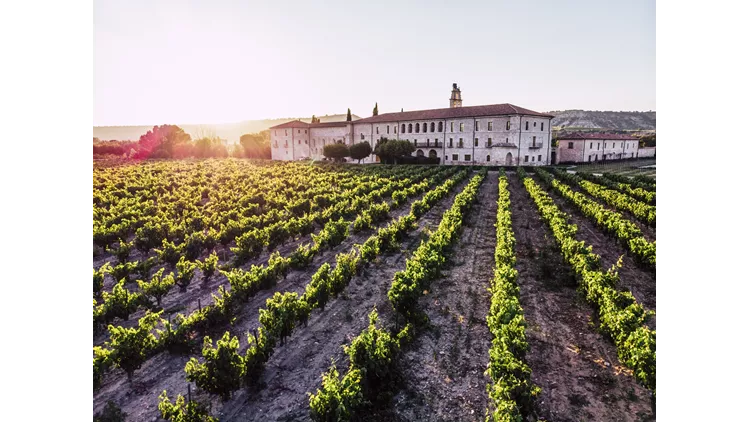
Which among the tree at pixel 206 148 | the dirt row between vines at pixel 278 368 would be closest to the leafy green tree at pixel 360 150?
the tree at pixel 206 148

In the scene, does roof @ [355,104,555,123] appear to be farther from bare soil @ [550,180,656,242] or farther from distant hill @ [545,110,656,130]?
distant hill @ [545,110,656,130]

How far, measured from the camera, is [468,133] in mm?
65938

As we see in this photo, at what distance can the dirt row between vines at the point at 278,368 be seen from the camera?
26.8 feet

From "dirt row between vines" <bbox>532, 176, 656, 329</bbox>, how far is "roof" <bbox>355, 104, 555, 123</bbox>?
40.9m

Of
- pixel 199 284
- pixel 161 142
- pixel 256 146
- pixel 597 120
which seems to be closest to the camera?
pixel 199 284

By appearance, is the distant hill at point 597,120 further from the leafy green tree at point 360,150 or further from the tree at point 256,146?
the tree at point 256,146

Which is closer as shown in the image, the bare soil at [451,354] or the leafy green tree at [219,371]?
the bare soil at [451,354]

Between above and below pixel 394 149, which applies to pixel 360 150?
above

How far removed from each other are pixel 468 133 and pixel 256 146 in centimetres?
5680

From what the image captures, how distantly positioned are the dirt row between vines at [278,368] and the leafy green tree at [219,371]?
1.26 feet

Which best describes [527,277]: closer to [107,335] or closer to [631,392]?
[631,392]

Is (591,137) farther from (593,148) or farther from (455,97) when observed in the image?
(455,97)

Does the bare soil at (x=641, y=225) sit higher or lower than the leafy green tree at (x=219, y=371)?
Answer: higher

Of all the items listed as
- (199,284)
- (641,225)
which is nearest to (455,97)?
(641,225)
